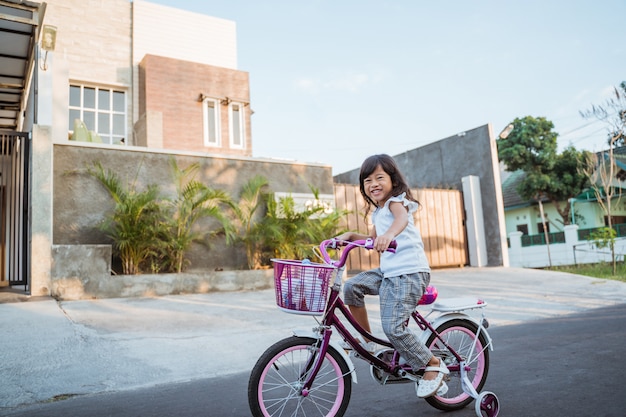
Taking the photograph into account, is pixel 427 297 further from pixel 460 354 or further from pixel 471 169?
pixel 471 169

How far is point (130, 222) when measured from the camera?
304 inches

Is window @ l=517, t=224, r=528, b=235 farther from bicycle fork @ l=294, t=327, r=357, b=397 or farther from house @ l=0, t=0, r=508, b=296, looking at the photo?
bicycle fork @ l=294, t=327, r=357, b=397

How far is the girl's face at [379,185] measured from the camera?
3.01 metres

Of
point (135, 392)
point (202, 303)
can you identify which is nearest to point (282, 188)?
point (202, 303)

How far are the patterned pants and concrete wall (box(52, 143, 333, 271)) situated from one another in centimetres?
636

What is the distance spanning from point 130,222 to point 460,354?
6.02 metres

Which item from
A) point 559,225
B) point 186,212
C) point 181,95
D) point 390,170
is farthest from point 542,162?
point 390,170

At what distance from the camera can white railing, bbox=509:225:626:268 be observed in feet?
53.4

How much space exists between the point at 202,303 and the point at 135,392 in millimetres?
3639

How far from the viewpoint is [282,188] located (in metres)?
10.0

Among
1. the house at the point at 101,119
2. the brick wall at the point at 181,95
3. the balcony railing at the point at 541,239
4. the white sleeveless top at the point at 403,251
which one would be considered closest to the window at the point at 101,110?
the house at the point at 101,119

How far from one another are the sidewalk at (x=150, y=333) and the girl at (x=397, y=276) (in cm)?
205

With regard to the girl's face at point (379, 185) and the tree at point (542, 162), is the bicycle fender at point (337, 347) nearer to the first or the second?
the girl's face at point (379, 185)

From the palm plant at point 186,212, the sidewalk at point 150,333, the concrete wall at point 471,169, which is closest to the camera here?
the sidewalk at point 150,333
